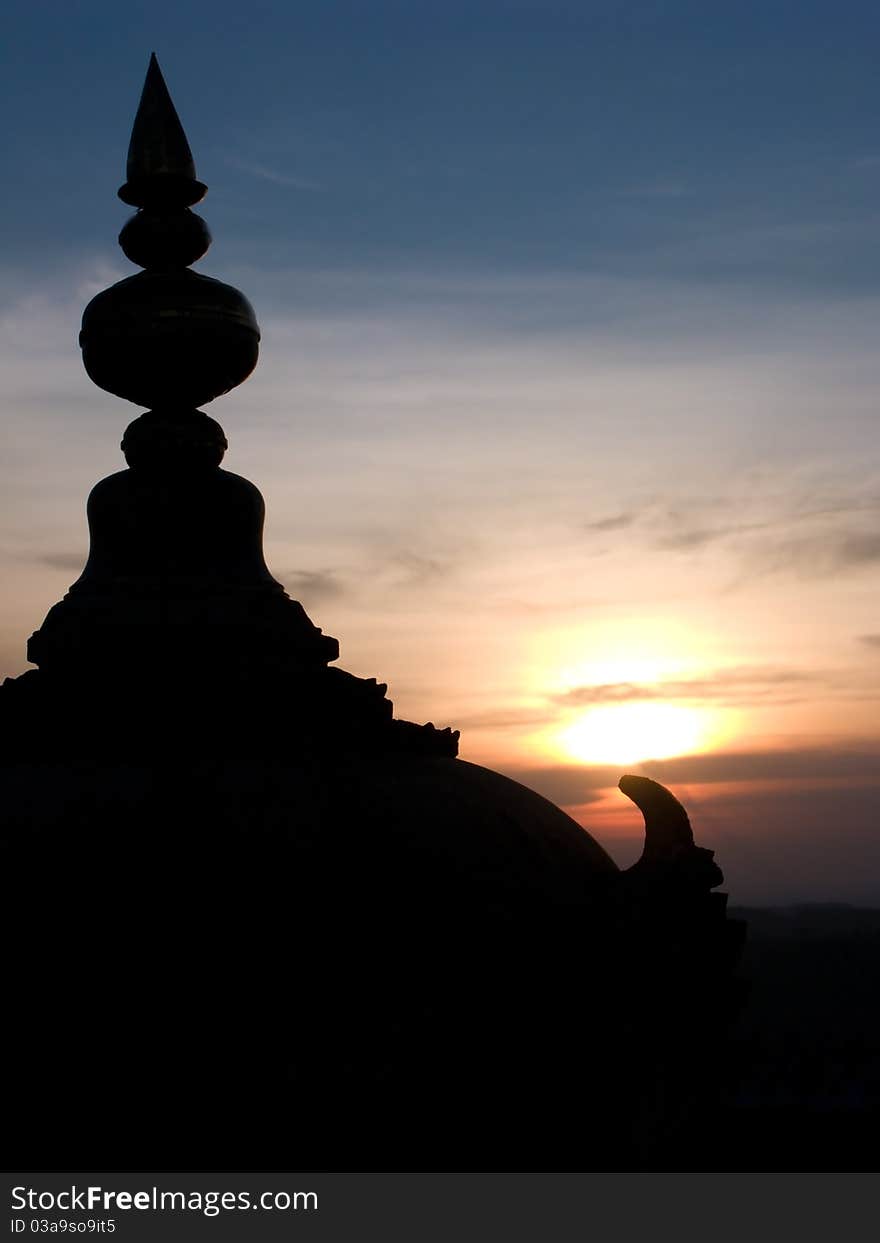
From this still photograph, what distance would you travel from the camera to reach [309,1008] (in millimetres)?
7582

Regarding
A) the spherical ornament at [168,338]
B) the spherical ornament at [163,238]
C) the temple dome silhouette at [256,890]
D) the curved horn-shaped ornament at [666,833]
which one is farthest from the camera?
the spherical ornament at [163,238]

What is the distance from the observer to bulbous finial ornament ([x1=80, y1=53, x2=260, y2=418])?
363 inches

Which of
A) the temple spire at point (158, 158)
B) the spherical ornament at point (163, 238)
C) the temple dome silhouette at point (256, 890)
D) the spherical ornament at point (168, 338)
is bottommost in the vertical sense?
the temple dome silhouette at point (256, 890)

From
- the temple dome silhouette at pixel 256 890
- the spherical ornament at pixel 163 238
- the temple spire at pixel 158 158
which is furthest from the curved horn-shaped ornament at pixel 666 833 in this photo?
the temple spire at pixel 158 158

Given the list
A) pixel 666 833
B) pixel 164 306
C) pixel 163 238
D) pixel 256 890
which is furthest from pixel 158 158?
pixel 666 833

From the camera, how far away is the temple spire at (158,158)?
9.54 metres

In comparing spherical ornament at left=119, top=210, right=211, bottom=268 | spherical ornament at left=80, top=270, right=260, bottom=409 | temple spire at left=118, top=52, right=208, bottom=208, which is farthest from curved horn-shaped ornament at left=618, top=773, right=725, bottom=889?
temple spire at left=118, top=52, right=208, bottom=208

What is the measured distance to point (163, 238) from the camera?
9477mm

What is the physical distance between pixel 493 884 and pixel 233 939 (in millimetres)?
1314

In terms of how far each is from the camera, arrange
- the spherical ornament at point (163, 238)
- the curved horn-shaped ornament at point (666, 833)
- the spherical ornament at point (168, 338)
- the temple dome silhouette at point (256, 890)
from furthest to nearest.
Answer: the spherical ornament at point (163, 238), the spherical ornament at point (168, 338), the curved horn-shaped ornament at point (666, 833), the temple dome silhouette at point (256, 890)

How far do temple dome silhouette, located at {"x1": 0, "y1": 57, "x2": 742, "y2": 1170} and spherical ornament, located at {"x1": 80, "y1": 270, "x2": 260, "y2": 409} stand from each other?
0.02 m

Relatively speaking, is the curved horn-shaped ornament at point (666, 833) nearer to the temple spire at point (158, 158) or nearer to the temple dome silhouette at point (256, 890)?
the temple dome silhouette at point (256, 890)

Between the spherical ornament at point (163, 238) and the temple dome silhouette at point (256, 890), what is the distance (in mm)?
16

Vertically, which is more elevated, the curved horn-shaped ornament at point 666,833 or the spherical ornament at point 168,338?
the spherical ornament at point 168,338
